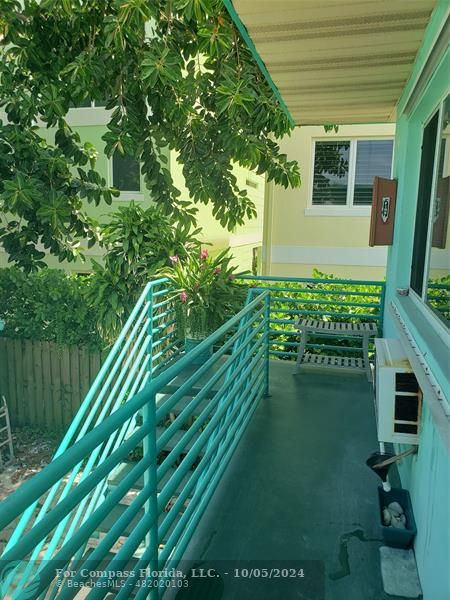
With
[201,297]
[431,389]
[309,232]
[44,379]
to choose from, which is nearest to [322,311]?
[201,297]

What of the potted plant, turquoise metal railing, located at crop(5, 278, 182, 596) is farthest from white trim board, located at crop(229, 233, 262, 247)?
turquoise metal railing, located at crop(5, 278, 182, 596)

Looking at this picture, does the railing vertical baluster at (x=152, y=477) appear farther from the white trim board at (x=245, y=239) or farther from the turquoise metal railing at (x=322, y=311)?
the white trim board at (x=245, y=239)

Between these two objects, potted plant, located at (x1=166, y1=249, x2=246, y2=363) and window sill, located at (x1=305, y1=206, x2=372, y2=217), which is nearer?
potted plant, located at (x1=166, y1=249, x2=246, y2=363)

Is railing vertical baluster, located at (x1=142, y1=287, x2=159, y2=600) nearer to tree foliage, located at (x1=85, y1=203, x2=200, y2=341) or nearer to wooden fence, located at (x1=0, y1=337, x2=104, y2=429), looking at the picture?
tree foliage, located at (x1=85, y1=203, x2=200, y2=341)

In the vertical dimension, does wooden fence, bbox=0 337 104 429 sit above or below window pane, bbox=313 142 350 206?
below

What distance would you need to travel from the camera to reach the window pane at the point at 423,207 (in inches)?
122

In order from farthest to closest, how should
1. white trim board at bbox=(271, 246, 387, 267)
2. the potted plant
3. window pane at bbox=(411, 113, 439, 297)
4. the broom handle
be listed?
1. white trim board at bbox=(271, 246, 387, 267)
2. the potted plant
3. window pane at bbox=(411, 113, 439, 297)
4. the broom handle

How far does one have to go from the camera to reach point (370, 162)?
31.8 feet

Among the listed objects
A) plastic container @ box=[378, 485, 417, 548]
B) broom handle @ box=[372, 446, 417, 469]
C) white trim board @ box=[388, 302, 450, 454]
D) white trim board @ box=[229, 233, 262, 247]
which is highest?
white trim board @ box=[229, 233, 262, 247]

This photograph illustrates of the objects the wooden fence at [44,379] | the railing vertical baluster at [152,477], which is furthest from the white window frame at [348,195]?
the railing vertical baluster at [152,477]

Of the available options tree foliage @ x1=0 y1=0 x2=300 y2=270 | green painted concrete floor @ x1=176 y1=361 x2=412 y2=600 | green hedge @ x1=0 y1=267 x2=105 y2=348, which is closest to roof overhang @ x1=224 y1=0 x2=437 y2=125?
tree foliage @ x1=0 y1=0 x2=300 y2=270

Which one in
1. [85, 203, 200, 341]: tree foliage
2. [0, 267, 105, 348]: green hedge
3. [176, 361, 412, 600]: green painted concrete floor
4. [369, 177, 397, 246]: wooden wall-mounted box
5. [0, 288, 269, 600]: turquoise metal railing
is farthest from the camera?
[0, 267, 105, 348]: green hedge

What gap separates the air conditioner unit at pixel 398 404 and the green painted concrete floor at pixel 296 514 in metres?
0.55

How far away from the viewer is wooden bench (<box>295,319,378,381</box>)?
15.6 feet
